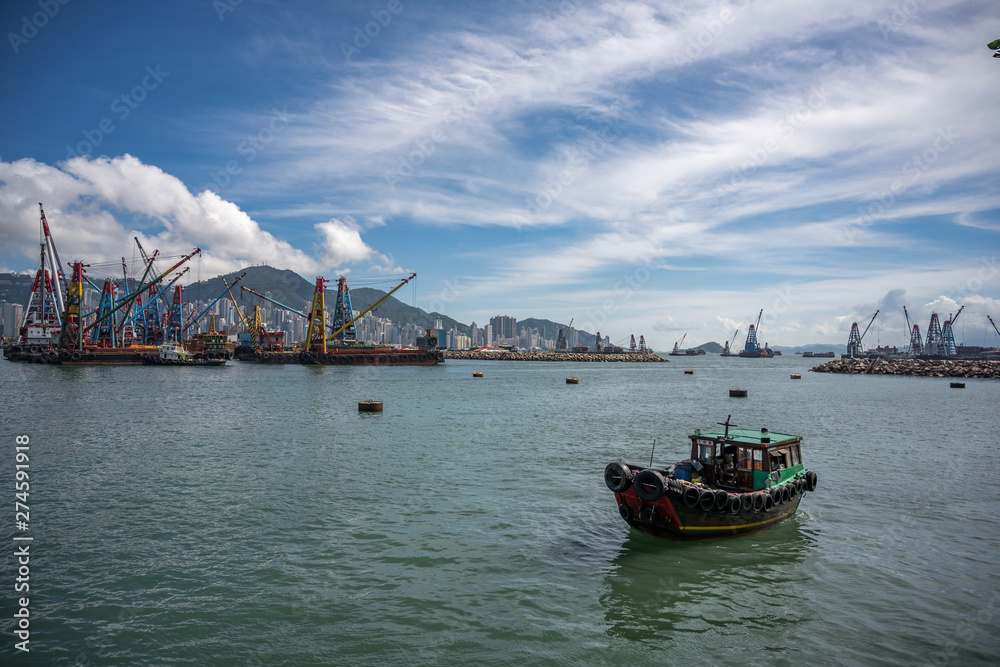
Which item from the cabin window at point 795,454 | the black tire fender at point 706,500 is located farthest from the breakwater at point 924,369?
the black tire fender at point 706,500

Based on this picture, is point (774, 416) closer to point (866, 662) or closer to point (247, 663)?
point (866, 662)

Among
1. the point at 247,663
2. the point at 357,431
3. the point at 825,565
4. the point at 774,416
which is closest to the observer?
the point at 247,663

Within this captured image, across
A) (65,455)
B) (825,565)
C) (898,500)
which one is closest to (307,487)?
(65,455)

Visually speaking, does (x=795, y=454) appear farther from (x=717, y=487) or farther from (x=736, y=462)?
(x=717, y=487)

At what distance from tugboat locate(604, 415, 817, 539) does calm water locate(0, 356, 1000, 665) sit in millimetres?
718

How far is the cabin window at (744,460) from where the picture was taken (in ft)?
53.2

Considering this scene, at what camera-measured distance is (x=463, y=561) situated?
44.4ft

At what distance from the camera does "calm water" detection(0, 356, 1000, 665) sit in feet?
32.5

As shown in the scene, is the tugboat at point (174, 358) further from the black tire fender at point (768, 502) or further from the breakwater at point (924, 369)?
the breakwater at point (924, 369)

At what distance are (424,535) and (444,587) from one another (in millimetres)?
3445

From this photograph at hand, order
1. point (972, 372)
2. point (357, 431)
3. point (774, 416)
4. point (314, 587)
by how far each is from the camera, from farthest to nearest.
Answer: point (972, 372)
point (774, 416)
point (357, 431)
point (314, 587)

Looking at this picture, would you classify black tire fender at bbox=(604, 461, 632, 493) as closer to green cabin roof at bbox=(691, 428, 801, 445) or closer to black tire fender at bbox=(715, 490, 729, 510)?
black tire fender at bbox=(715, 490, 729, 510)

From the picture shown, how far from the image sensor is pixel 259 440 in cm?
2962

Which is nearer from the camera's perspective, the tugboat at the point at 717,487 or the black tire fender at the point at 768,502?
the tugboat at the point at 717,487
